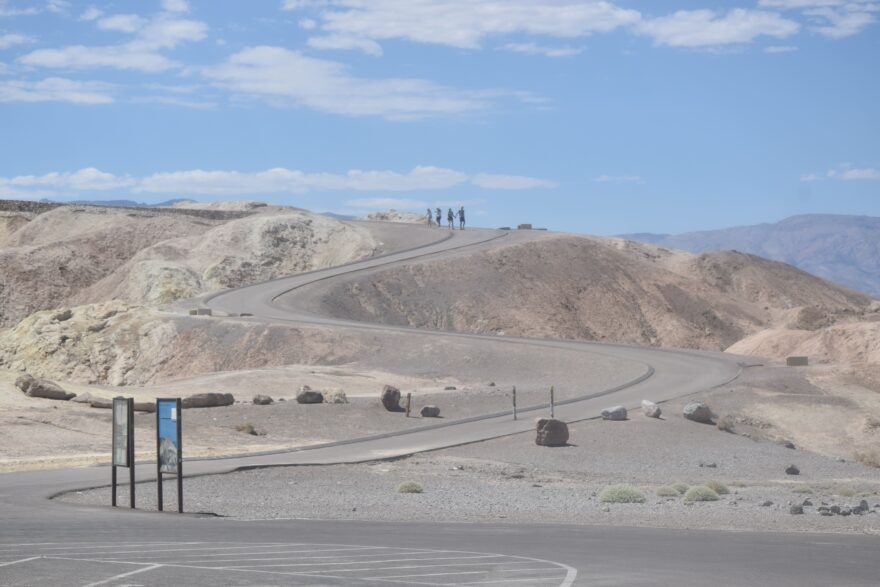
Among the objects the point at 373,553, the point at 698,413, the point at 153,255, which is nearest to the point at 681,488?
the point at 373,553

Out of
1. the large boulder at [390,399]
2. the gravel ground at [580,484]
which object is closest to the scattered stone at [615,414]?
the gravel ground at [580,484]

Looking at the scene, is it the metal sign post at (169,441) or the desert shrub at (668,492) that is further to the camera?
the desert shrub at (668,492)

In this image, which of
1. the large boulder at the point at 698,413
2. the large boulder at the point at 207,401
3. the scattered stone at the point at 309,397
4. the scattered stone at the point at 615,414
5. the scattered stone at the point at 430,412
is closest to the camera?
the scattered stone at the point at 615,414

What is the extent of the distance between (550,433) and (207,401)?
13.5m

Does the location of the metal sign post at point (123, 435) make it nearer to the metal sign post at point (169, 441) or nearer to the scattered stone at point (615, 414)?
the metal sign post at point (169, 441)

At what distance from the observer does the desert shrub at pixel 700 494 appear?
26031 mm

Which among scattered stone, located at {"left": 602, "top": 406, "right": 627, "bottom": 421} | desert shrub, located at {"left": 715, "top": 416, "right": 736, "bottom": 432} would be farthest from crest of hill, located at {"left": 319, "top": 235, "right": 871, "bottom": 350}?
scattered stone, located at {"left": 602, "top": 406, "right": 627, "bottom": 421}

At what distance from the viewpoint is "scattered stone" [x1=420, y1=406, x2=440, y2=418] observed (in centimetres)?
4422

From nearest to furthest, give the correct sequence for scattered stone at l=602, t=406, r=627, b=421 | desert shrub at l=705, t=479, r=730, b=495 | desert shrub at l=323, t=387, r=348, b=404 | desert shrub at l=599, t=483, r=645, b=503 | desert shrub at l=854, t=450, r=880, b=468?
desert shrub at l=599, t=483, r=645, b=503, desert shrub at l=705, t=479, r=730, b=495, desert shrub at l=854, t=450, r=880, b=468, scattered stone at l=602, t=406, r=627, b=421, desert shrub at l=323, t=387, r=348, b=404

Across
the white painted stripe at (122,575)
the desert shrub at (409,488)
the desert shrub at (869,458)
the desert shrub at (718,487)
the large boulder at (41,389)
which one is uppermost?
the large boulder at (41,389)

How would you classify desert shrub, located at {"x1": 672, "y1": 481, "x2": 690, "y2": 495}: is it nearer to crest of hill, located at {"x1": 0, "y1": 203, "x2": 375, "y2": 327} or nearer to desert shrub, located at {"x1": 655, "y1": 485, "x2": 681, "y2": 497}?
desert shrub, located at {"x1": 655, "y1": 485, "x2": 681, "y2": 497}

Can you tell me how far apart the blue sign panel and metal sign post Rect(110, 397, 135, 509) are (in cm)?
56

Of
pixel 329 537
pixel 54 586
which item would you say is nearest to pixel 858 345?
pixel 329 537

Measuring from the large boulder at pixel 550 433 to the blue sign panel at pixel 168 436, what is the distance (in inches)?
699
